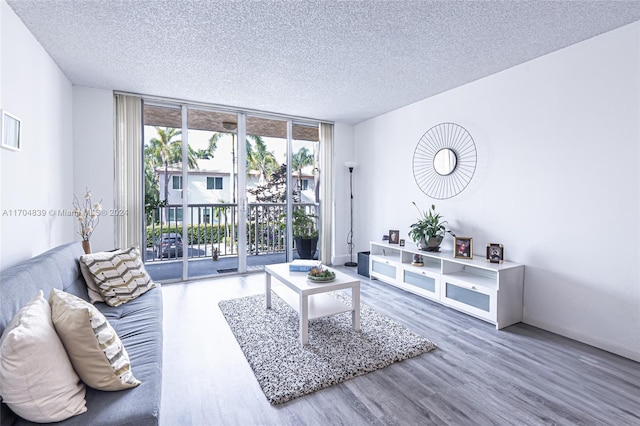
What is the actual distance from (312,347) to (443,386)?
911mm

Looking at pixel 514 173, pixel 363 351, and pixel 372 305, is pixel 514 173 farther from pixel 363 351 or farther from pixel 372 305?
pixel 363 351

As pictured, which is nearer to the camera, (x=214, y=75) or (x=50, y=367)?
(x=50, y=367)

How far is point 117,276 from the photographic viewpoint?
92.4 inches

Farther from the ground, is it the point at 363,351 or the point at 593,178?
the point at 593,178

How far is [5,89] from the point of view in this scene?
201 centimetres

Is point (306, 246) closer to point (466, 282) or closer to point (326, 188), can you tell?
point (326, 188)

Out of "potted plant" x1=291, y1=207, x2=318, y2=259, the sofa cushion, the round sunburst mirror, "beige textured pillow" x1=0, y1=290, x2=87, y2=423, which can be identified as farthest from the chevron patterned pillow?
the round sunburst mirror

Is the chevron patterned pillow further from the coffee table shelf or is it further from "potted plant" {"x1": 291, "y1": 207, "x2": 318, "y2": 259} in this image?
"potted plant" {"x1": 291, "y1": 207, "x2": 318, "y2": 259}

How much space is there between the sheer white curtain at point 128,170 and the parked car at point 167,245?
875mm

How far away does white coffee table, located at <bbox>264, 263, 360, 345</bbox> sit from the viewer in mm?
2318

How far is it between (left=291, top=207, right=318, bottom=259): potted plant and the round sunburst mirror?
184cm

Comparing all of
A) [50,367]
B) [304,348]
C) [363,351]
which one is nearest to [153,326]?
[50,367]

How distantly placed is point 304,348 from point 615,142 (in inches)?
109

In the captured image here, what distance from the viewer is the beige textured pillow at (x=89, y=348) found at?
1.17 meters
